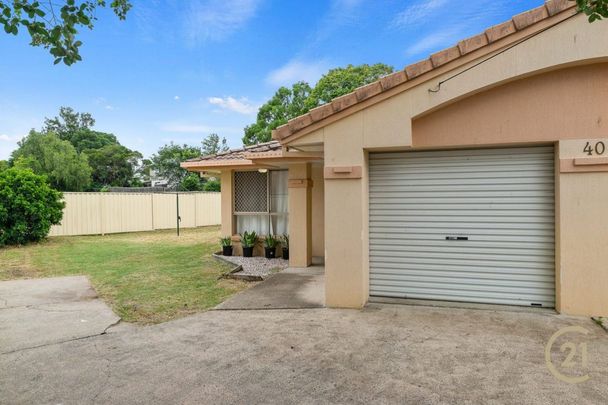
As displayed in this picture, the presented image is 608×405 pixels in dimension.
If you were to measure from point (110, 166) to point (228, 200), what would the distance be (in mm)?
40357

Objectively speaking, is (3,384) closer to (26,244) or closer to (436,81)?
(436,81)

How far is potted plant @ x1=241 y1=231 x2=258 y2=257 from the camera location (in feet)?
38.4

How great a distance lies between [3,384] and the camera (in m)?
3.98

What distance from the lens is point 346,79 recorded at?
2906 centimetres

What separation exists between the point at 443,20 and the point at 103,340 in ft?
41.6

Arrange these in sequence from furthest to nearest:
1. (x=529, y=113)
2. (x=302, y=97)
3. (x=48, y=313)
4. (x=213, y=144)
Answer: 1. (x=213, y=144)
2. (x=302, y=97)
3. (x=48, y=313)
4. (x=529, y=113)

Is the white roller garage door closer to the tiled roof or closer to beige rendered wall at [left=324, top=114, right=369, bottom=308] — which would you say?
beige rendered wall at [left=324, top=114, right=369, bottom=308]

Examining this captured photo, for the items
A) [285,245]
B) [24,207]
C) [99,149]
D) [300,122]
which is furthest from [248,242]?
[99,149]

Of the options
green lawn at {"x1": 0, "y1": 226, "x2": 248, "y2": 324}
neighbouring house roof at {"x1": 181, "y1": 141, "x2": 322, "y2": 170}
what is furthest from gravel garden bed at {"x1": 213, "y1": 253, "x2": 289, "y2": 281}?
neighbouring house roof at {"x1": 181, "y1": 141, "x2": 322, "y2": 170}

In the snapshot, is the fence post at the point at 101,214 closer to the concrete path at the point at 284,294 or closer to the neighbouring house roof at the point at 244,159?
the neighbouring house roof at the point at 244,159

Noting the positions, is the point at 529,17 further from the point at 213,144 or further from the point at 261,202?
the point at 213,144

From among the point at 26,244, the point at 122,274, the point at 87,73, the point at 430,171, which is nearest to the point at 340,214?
the point at 430,171

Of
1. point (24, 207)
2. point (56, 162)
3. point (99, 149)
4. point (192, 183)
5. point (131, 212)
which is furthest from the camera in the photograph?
point (99, 149)

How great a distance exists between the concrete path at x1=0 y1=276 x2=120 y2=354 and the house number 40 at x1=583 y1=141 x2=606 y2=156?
7.73 metres
